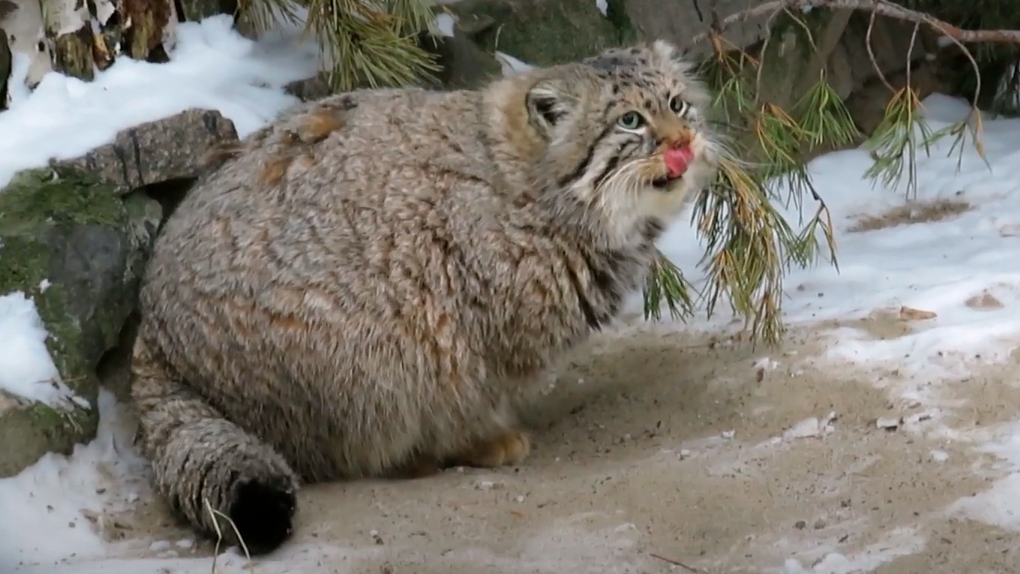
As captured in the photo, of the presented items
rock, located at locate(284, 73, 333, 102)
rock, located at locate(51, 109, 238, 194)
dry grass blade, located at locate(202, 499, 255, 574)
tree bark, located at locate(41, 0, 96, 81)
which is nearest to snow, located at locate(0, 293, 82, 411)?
rock, located at locate(51, 109, 238, 194)

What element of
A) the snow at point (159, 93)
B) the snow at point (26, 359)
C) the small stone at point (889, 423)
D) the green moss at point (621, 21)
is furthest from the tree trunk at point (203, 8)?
the small stone at point (889, 423)

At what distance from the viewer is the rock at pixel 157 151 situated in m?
3.28

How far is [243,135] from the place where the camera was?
141 inches

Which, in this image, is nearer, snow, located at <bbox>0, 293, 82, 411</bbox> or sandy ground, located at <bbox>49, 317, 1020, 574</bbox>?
sandy ground, located at <bbox>49, 317, 1020, 574</bbox>

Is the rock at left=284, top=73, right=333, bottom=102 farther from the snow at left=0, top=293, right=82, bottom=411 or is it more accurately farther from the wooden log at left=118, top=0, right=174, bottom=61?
the snow at left=0, top=293, right=82, bottom=411

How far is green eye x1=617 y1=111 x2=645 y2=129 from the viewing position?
2.90m

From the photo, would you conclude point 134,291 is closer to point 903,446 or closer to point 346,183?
point 346,183

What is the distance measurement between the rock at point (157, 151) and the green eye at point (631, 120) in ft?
4.18

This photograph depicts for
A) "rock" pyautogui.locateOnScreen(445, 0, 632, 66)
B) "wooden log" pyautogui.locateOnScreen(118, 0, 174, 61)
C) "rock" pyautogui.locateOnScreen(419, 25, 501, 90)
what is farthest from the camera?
"rock" pyautogui.locateOnScreen(445, 0, 632, 66)

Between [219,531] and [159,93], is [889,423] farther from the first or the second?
[159,93]

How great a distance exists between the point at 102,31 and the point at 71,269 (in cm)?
82

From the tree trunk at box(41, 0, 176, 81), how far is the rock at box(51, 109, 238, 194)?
0.96 ft

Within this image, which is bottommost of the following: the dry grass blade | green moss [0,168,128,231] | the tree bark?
the dry grass blade

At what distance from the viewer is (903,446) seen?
2.67m
